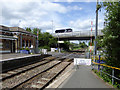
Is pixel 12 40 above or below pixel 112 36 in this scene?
above

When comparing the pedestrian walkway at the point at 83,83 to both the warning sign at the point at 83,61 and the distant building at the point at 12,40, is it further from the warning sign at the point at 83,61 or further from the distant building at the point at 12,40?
the distant building at the point at 12,40

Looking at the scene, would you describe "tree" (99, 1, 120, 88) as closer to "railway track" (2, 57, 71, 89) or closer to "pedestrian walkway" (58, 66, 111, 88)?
"pedestrian walkway" (58, 66, 111, 88)

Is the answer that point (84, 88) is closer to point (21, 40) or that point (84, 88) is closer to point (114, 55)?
point (114, 55)

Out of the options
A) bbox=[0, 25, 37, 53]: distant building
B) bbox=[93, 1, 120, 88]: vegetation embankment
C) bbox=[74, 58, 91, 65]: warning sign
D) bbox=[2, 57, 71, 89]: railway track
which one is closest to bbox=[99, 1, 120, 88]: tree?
bbox=[93, 1, 120, 88]: vegetation embankment

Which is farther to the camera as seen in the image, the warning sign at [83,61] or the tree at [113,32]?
the warning sign at [83,61]

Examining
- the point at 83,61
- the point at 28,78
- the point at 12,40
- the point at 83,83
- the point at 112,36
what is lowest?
the point at 28,78

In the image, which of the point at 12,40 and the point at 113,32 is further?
the point at 12,40

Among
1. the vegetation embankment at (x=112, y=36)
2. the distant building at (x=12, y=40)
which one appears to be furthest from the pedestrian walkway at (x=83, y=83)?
the distant building at (x=12, y=40)

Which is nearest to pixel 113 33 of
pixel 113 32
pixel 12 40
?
pixel 113 32

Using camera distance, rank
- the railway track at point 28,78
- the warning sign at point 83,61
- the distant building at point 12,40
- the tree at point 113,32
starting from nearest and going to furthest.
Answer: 1. the tree at point 113,32
2. the railway track at point 28,78
3. the warning sign at point 83,61
4. the distant building at point 12,40

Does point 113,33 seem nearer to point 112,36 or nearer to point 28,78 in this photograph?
point 112,36

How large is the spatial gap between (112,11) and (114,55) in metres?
2.25

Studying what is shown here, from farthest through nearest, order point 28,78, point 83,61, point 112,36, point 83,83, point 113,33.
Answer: point 83,61, point 28,78, point 83,83, point 113,33, point 112,36

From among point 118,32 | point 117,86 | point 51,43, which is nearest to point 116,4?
point 118,32
